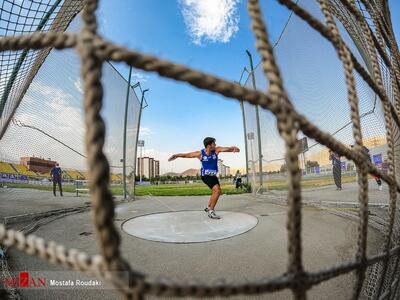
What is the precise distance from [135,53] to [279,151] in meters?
6.44

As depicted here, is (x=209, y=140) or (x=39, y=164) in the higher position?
(x=209, y=140)

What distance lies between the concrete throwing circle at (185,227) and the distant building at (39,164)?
253 cm

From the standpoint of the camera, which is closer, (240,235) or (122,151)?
(240,235)

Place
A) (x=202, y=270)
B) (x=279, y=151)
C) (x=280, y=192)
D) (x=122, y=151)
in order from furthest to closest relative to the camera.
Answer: (x=122, y=151)
(x=280, y=192)
(x=279, y=151)
(x=202, y=270)

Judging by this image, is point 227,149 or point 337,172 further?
point 337,172

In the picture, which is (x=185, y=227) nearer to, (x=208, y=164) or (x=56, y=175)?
(x=208, y=164)

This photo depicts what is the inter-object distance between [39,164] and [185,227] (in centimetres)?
393

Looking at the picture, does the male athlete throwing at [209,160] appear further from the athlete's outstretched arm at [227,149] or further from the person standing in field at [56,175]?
the person standing in field at [56,175]

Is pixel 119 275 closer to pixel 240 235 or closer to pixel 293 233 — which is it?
pixel 293 233

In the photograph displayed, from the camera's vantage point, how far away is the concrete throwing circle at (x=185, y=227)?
111 inches

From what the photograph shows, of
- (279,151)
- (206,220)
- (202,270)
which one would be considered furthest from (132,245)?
(279,151)

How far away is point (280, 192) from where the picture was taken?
22.7 feet

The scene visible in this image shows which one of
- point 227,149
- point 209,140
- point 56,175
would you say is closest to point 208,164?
point 209,140

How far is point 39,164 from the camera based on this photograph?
5445mm
